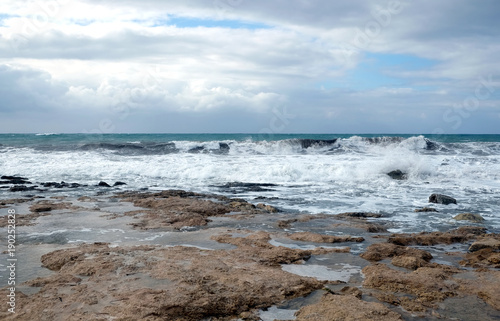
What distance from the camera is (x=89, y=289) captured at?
14.1 feet

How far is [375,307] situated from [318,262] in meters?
1.73

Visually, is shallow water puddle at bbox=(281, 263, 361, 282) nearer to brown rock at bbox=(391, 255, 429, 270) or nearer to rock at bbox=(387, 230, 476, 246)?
brown rock at bbox=(391, 255, 429, 270)

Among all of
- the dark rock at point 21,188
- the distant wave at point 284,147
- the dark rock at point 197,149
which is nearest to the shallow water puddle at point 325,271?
the dark rock at point 21,188

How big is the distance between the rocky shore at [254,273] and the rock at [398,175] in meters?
9.41

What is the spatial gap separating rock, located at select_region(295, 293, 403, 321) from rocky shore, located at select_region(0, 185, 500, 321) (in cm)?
Result: 2

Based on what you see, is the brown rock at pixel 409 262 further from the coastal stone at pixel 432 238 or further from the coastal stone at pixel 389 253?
the coastal stone at pixel 432 238

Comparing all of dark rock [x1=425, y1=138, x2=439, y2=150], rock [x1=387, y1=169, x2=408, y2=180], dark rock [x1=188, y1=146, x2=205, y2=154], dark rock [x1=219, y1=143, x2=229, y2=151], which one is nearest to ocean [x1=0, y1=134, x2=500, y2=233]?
rock [x1=387, y1=169, x2=408, y2=180]

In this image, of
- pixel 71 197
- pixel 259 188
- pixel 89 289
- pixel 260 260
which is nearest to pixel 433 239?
pixel 260 260

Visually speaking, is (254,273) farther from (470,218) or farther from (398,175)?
(398,175)

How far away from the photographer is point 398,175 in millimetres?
17391

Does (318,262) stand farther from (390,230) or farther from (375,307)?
(390,230)

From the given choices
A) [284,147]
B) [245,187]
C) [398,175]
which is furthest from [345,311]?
[284,147]

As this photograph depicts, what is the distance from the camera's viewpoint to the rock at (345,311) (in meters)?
3.70

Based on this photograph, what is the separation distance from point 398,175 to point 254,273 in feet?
46.0
